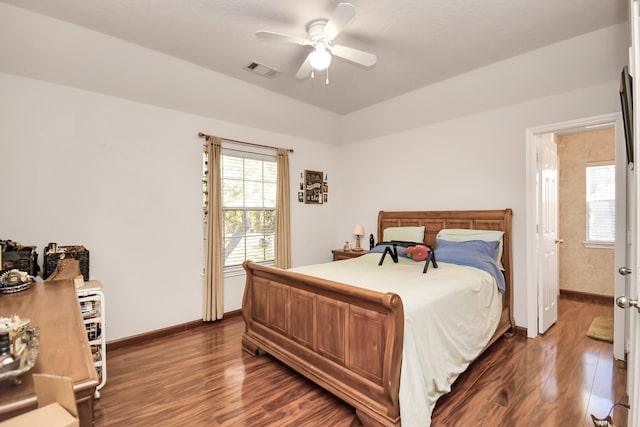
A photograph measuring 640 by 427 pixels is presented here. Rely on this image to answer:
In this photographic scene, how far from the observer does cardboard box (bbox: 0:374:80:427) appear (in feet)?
2.14

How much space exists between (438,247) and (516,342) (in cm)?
123

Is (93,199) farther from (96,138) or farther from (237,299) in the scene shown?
(237,299)

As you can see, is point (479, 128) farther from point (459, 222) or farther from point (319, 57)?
point (319, 57)

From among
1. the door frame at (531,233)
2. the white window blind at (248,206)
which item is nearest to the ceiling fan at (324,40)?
the white window blind at (248,206)

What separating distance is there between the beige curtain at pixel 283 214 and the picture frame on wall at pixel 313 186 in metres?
0.44

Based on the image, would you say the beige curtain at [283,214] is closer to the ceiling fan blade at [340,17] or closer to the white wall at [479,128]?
the white wall at [479,128]

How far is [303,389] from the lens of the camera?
2.37 metres

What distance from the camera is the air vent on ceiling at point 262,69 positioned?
3.24 metres

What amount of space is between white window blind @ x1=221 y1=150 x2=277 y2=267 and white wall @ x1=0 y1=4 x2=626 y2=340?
1.19ft

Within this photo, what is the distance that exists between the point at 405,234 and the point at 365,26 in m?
2.55

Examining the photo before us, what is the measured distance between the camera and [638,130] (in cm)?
104

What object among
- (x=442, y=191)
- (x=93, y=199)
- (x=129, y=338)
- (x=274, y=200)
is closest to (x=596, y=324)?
(x=442, y=191)

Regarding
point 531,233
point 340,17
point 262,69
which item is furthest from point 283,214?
point 531,233

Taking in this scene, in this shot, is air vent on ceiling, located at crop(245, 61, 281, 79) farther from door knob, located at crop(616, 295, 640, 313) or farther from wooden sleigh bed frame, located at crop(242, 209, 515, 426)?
door knob, located at crop(616, 295, 640, 313)
